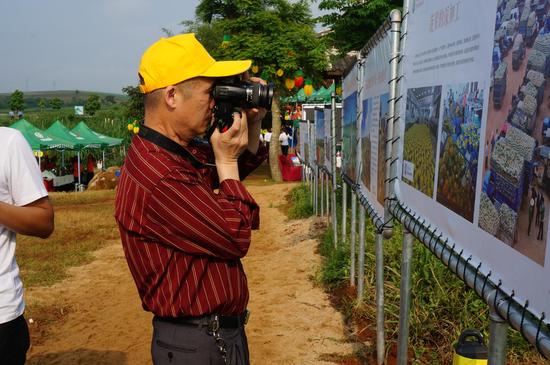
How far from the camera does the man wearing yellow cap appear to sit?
6.11ft

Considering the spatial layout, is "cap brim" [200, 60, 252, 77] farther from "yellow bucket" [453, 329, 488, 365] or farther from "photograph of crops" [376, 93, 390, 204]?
"yellow bucket" [453, 329, 488, 365]

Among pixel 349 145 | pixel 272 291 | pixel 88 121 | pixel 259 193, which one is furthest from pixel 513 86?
pixel 88 121

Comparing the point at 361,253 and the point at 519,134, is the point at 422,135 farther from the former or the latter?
the point at 361,253

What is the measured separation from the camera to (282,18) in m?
18.5

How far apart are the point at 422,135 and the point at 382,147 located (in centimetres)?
95

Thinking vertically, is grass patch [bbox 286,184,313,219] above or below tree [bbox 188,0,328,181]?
below

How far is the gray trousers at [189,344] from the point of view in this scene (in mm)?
2020

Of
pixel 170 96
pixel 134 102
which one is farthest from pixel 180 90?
pixel 134 102

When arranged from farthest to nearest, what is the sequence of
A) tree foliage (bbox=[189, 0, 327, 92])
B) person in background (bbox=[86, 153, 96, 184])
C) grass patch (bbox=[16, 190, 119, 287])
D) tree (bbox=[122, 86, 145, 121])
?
tree (bbox=[122, 86, 145, 121])
person in background (bbox=[86, 153, 96, 184])
tree foliage (bbox=[189, 0, 327, 92])
grass patch (bbox=[16, 190, 119, 287])

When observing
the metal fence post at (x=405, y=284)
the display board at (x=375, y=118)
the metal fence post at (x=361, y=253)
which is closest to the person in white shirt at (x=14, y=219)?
the metal fence post at (x=405, y=284)

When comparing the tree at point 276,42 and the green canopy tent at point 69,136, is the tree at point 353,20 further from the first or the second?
the green canopy tent at point 69,136

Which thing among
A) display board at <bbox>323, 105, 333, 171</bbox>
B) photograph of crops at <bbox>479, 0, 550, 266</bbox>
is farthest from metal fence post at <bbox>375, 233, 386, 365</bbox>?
display board at <bbox>323, 105, 333, 171</bbox>

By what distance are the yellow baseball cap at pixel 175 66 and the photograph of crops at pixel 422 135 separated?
2.38ft

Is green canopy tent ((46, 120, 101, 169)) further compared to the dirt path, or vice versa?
green canopy tent ((46, 120, 101, 169))
